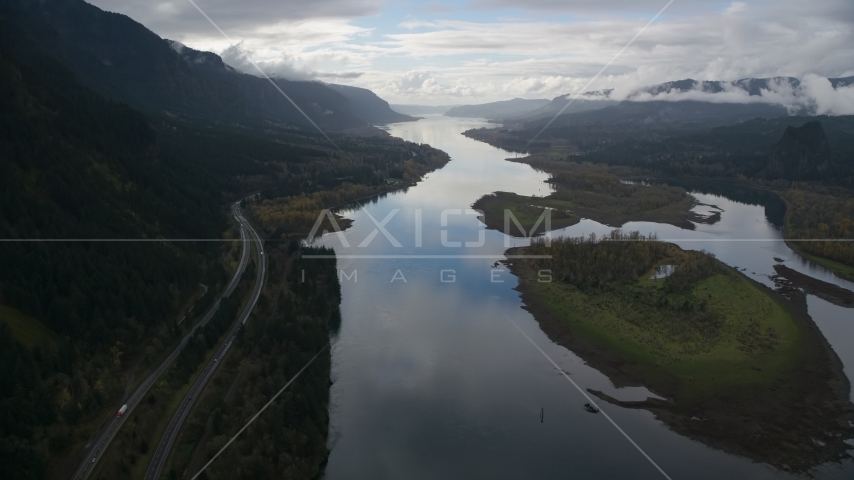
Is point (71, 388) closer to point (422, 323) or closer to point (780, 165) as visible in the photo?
point (422, 323)

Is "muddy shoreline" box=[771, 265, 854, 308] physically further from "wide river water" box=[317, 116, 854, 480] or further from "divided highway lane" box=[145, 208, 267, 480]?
"divided highway lane" box=[145, 208, 267, 480]

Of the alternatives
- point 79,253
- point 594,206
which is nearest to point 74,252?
point 79,253

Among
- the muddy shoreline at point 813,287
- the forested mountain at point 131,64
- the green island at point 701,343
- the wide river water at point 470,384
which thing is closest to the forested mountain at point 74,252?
the wide river water at point 470,384

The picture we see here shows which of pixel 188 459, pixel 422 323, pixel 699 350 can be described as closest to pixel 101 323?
pixel 188 459

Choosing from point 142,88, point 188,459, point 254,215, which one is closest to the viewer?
point 188,459

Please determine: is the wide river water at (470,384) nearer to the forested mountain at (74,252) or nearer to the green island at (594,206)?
the forested mountain at (74,252)

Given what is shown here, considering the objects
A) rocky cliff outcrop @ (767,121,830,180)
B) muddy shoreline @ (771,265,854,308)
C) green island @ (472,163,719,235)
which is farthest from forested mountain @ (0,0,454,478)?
rocky cliff outcrop @ (767,121,830,180)
